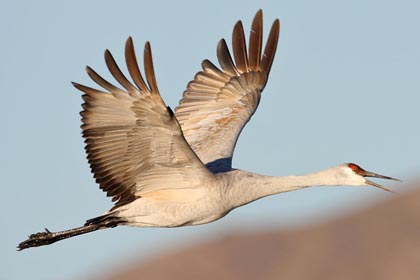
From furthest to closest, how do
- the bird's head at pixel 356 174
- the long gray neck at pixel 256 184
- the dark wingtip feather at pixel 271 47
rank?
the dark wingtip feather at pixel 271 47 < the bird's head at pixel 356 174 < the long gray neck at pixel 256 184

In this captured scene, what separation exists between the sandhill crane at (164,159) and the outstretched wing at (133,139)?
0.04 feet

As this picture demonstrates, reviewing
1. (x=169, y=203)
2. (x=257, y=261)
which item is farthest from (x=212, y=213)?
(x=257, y=261)

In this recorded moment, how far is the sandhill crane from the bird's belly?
0.01 metres

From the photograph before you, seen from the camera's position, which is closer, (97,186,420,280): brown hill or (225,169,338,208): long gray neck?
(225,169,338,208): long gray neck

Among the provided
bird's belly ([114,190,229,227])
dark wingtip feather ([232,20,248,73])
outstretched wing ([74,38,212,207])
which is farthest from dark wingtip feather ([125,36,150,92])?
dark wingtip feather ([232,20,248,73])

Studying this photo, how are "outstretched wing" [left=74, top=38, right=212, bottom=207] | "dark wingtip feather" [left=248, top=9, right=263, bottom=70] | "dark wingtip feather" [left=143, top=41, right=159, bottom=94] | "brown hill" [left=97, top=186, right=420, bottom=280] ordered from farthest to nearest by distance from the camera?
"brown hill" [left=97, top=186, right=420, bottom=280], "dark wingtip feather" [left=248, top=9, right=263, bottom=70], "outstretched wing" [left=74, top=38, right=212, bottom=207], "dark wingtip feather" [left=143, top=41, right=159, bottom=94]

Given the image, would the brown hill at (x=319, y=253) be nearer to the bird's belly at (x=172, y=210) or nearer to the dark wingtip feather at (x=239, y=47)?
the dark wingtip feather at (x=239, y=47)

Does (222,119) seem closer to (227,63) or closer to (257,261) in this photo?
(227,63)

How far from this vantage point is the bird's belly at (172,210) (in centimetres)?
1912

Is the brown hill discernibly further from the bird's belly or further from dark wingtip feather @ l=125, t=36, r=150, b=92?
dark wingtip feather @ l=125, t=36, r=150, b=92

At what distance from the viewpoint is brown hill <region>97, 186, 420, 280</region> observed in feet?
276

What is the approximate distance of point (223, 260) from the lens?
89500mm

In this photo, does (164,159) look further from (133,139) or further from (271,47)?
(271,47)

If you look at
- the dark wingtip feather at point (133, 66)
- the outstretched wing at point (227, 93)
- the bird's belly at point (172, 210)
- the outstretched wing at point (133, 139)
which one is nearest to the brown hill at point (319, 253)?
the outstretched wing at point (227, 93)
